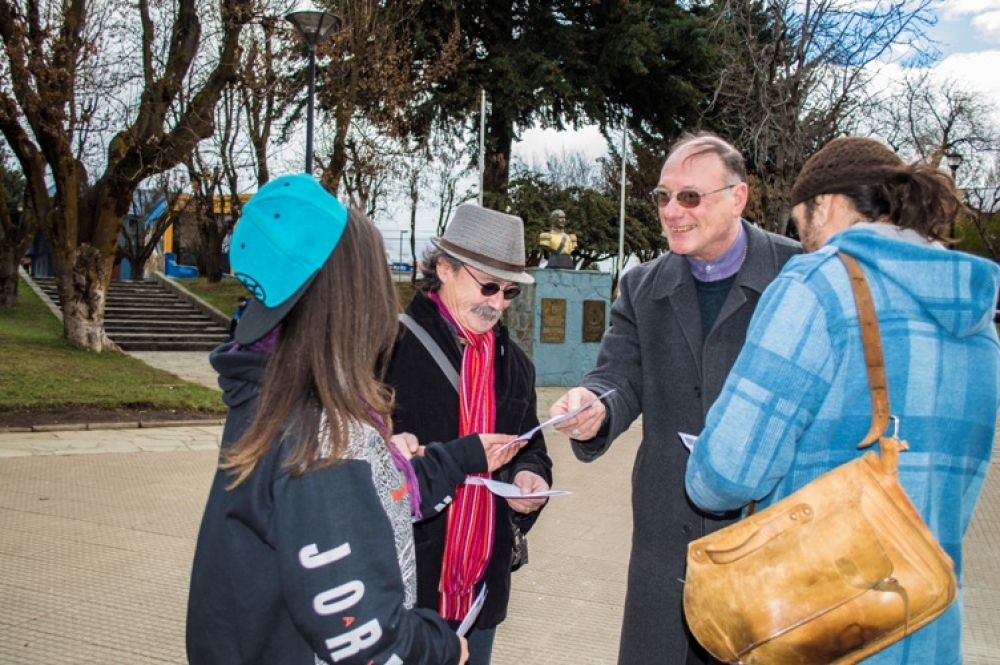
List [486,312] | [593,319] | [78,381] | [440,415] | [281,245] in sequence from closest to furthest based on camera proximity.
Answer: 1. [281,245]
2. [440,415]
3. [486,312]
4. [78,381]
5. [593,319]

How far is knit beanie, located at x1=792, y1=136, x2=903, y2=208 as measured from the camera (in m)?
1.91

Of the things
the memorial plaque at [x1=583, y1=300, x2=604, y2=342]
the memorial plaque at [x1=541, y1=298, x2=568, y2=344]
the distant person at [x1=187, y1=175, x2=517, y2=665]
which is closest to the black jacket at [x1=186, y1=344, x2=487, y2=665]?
the distant person at [x1=187, y1=175, x2=517, y2=665]

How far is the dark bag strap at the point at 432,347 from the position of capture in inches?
108

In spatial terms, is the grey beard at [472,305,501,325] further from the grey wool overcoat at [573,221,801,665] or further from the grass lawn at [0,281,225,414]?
the grass lawn at [0,281,225,414]

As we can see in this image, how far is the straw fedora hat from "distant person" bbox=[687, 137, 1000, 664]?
4.05 ft

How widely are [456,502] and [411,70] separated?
21850mm

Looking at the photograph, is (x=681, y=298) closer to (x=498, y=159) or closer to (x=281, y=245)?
(x=281, y=245)

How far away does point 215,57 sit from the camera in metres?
18.5

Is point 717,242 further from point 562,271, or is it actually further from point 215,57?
point 215,57

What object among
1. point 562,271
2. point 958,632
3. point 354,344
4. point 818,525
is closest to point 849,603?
point 818,525

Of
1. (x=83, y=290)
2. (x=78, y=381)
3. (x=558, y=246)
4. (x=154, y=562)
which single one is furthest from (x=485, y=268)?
(x=83, y=290)

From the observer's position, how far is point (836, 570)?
1.58m

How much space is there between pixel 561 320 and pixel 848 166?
14.6 metres

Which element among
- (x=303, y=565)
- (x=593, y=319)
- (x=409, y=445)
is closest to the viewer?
(x=303, y=565)
